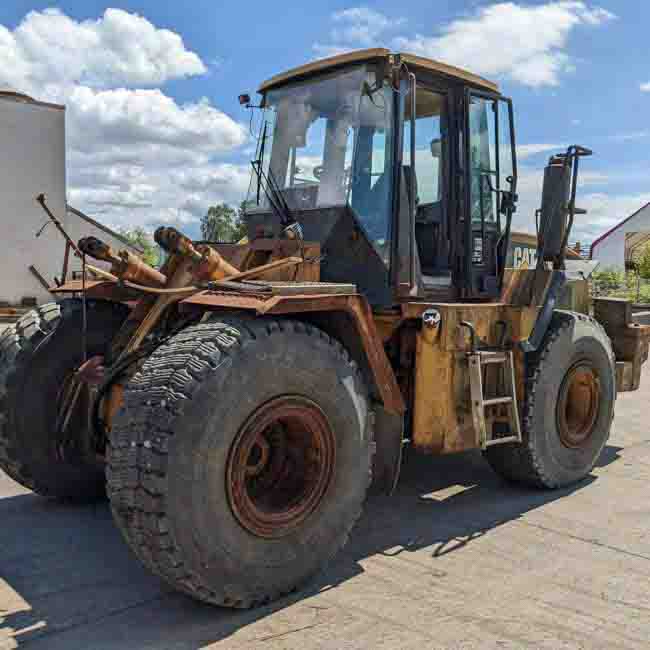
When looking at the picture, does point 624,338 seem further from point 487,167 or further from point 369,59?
point 369,59

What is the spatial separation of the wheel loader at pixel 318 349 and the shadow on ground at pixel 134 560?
0.19m

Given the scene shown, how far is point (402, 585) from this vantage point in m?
4.23

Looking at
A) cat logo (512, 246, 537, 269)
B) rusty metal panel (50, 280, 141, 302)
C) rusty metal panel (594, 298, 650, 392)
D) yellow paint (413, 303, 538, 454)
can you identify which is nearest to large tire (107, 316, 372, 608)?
yellow paint (413, 303, 538, 454)

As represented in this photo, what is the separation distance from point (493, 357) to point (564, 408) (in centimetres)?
111

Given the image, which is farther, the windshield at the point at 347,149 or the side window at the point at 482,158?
the side window at the point at 482,158

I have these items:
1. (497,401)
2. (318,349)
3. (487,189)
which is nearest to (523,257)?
(487,189)

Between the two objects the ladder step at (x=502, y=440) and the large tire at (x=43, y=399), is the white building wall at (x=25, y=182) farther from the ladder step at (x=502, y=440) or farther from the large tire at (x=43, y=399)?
the ladder step at (x=502, y=440)

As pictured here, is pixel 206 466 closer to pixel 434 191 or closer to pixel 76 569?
pixel 76 569

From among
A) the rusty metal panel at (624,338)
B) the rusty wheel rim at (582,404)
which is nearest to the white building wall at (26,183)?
the rusty metal panel at (624,338)

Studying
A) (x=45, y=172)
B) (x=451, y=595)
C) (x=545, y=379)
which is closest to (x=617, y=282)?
(x=45, y=172)

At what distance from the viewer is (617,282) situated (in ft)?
118

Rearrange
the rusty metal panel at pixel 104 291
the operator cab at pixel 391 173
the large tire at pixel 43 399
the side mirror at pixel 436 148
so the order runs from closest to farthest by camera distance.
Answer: the large tire at pixel 43 399 < the operator cab at pixel 391 173 < the rusty metal panel at pixel 104 291 < the side mirror at pixel 436 148

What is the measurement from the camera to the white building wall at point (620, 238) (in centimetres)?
5269

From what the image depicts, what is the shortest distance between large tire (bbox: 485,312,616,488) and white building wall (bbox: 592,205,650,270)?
1918 inches
